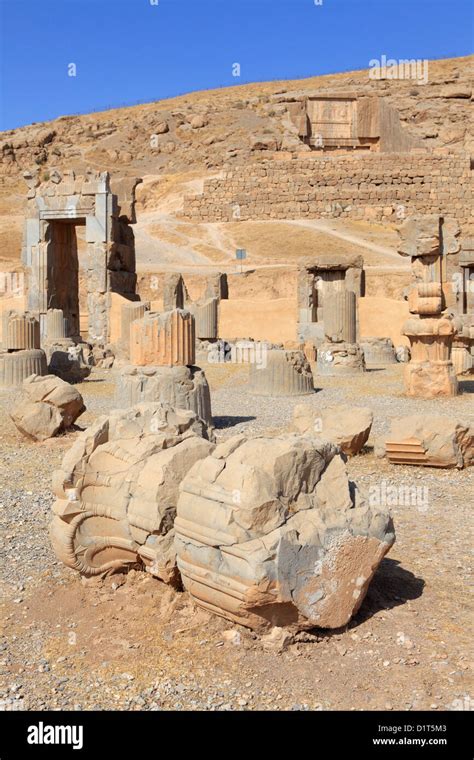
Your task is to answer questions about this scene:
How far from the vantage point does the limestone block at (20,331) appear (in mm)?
11953

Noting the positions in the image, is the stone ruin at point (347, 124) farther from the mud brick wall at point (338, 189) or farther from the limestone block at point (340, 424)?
the limestone block at point (340, 424)

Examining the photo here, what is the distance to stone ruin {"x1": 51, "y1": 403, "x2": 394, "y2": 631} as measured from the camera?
2.94 m

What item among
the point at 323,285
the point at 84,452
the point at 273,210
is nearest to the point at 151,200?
the point at 273,210

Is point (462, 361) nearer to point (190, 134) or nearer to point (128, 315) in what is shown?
point (128, 315)

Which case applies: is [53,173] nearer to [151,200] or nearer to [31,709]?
[31,709]

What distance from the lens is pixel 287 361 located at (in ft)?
37.8

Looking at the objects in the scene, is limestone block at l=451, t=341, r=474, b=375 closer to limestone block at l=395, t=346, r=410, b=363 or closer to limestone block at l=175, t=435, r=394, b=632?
limestone block at l=395, t=346, r=410, b=363

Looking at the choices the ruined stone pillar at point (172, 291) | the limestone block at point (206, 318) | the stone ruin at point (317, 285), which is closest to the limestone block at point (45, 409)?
the limestone block at point (206, 318)

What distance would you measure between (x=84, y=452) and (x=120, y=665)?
49.4 inches

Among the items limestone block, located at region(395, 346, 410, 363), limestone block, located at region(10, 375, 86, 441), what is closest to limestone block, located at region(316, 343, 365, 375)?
limestone block, located at region(395, 346, 410, 363)

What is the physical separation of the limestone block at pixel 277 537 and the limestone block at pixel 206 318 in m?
15.1

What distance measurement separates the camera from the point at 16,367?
1190 cm

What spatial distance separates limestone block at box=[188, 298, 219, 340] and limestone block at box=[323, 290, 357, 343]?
4.12 meters

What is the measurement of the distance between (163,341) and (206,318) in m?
10.4
